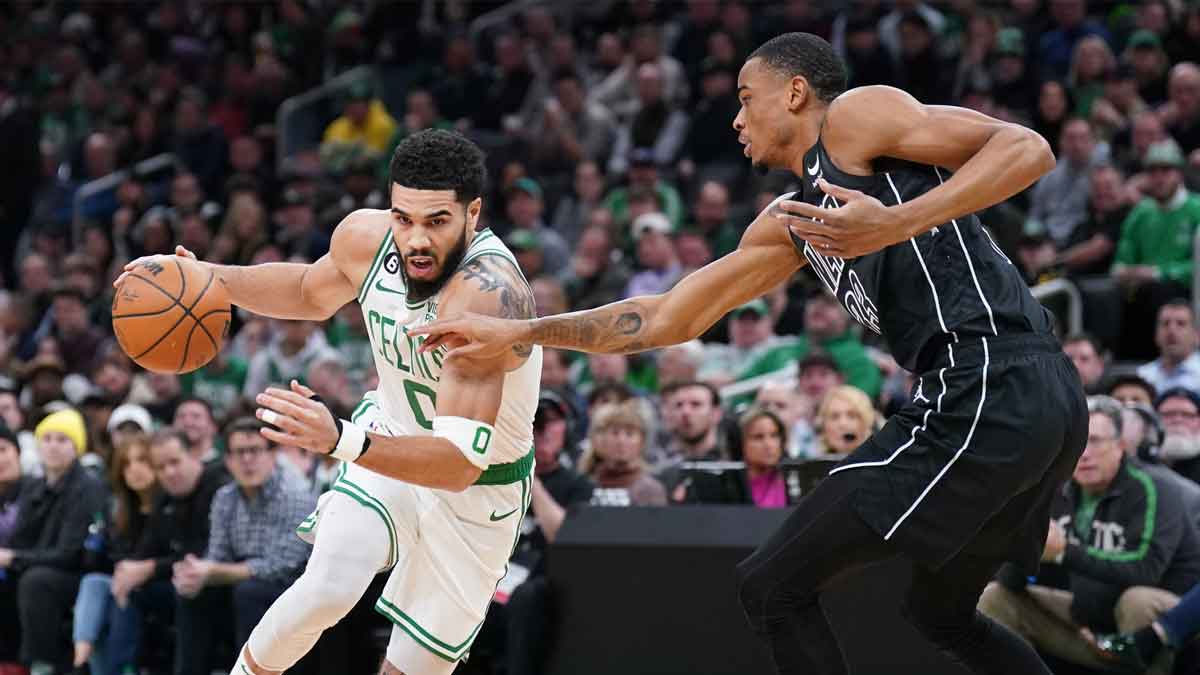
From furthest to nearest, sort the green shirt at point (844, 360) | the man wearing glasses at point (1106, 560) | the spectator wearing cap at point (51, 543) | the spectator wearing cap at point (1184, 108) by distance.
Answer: the spectator wearing cap at point (1184, 108), the green shirt at point (844, 360), the spectator wearing cap at point (51, 543), the man wearing glasses at point (1106, 560)

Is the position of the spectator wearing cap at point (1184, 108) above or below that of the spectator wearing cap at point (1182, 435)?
above

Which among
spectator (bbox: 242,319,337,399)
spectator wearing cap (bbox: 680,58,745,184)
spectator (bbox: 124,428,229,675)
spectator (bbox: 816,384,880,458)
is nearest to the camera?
spectator (bbox: 816,384,880,458)

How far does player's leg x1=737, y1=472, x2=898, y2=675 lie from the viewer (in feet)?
15.7

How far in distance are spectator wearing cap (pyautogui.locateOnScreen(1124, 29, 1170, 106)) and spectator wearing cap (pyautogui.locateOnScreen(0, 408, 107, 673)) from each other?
7.77m

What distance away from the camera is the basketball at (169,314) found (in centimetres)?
577

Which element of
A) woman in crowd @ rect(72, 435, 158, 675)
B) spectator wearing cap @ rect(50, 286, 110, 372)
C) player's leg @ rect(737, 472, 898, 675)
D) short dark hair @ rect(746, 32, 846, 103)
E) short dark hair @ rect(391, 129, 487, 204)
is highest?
short dark hair @ rect(746, 32, 846, 103)

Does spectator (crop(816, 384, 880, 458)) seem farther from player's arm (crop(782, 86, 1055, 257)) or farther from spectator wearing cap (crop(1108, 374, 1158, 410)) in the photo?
player's arm (crop(782, 86, 1055, 257))

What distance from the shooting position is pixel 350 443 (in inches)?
183

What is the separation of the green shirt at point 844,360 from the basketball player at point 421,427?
489 centimetres

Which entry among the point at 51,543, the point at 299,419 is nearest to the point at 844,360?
the point at 51,543

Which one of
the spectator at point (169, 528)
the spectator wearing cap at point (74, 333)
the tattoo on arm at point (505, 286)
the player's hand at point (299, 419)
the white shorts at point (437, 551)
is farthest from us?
the spectator wearing cap at point (74, 333)

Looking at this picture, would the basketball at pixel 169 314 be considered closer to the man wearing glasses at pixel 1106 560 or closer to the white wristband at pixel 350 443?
the white wristband at pixel 350 443

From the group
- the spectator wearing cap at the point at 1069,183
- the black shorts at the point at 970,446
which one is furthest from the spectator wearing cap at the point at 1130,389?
the black shorts at the point at 970,446

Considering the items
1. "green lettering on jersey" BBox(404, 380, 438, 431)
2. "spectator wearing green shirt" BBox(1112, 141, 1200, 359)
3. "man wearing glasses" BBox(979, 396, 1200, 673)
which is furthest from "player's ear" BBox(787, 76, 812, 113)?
"spectator wearing green shirt" BBox(1112, 141, 1200, 359)
